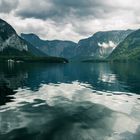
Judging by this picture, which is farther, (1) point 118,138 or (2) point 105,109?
A: (2) point 105,109

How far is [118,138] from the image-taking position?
39.1 m

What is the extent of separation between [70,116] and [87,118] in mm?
3519

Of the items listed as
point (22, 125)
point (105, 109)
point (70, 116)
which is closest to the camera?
point (22, 125)

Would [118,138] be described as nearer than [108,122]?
Yes

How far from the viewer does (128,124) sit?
47156 mm

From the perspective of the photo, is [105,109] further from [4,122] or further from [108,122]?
[4,122]

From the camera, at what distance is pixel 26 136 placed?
39562mm

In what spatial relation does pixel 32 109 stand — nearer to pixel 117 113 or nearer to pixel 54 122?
pixel 54 122

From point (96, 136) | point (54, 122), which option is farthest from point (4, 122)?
point (96, 136)

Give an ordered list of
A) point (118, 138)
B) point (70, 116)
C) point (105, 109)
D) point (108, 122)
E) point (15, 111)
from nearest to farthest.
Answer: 1. point (118, 138)
2. point (108, 122)
3. point (70, 116)
4. point (15, 111)
5. point (105, 109)

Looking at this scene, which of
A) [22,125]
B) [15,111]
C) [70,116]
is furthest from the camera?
[15,111]

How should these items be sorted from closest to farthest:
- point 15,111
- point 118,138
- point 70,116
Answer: point 118,138 < point 70,116 < point 15,111

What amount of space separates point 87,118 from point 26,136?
1501 centimetres

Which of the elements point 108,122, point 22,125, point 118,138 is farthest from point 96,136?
point 22,125
